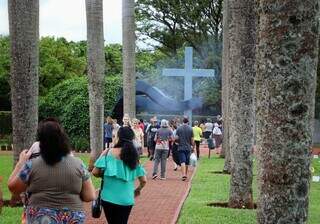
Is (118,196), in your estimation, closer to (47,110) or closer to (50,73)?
(47,110)

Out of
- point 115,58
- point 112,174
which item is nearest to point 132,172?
point 112,174

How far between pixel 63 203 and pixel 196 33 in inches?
2051

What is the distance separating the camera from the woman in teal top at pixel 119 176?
8.30m

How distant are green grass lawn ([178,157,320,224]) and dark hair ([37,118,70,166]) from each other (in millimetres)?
5995

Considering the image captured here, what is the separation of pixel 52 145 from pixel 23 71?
718 centimetres

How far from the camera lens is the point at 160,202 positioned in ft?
48.7

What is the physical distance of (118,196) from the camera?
8289 millimetres

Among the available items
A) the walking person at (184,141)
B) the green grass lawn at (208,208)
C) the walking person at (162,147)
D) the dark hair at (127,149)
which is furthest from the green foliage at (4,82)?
the dark hair at (127,149)

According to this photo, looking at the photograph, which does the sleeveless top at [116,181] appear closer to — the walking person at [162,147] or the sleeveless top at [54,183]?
the sleeveless top at [54,183]

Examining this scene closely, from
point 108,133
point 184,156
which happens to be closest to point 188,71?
point 108,133

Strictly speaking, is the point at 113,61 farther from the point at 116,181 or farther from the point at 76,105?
the point at 116,181

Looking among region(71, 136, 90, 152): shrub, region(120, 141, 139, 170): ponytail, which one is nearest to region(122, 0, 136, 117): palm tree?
region(71, 136, 90, 152): shrub

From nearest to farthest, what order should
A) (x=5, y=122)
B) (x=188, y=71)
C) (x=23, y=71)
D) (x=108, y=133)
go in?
(x=23, y=71)
(x=108, y=133)
(x=188, y=71)
(x=5, y=122)

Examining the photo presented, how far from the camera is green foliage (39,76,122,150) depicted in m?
36.7
